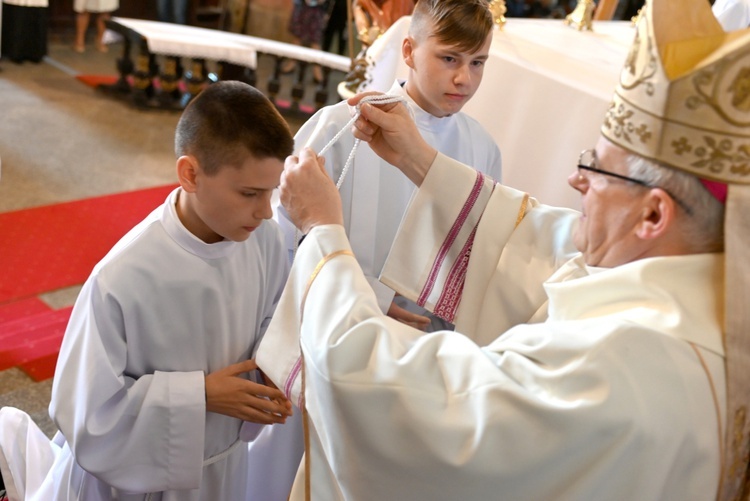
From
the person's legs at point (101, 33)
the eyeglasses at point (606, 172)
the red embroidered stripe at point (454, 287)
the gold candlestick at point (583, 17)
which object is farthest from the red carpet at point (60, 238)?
the person's legs at point (101, 33)

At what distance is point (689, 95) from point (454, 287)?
907 millimetres

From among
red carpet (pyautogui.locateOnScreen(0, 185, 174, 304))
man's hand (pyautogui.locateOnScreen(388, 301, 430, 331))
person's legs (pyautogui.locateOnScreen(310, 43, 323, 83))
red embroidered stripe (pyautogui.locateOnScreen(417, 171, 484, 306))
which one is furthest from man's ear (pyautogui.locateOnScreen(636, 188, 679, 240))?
person's legs (pyautogui.locateOnScreen(310, 43, 323, 83))

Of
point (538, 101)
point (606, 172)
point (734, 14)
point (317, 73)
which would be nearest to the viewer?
point (606, 172)

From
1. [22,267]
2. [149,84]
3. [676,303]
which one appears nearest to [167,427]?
[676,303]

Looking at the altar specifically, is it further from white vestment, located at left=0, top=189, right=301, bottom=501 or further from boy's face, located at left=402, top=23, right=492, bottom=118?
white vestment, located at left=0, top=189, right=301, bottom=501

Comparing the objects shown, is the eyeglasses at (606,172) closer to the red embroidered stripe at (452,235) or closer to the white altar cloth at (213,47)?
the red embroidered stripe at (452,235)

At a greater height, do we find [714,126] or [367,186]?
[714,126]

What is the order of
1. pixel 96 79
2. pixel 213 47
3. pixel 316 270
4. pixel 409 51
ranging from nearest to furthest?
pixel 316 270
pixel 409 51
pixel 213 47
pixel 96 79

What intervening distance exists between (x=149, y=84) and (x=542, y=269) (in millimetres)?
6309

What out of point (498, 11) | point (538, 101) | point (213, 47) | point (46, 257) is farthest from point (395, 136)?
point (213, 47)

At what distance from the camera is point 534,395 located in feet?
4.73

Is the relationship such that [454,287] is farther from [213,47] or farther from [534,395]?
[213,47]

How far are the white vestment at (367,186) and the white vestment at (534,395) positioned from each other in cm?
99

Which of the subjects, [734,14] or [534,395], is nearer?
[534,395]
